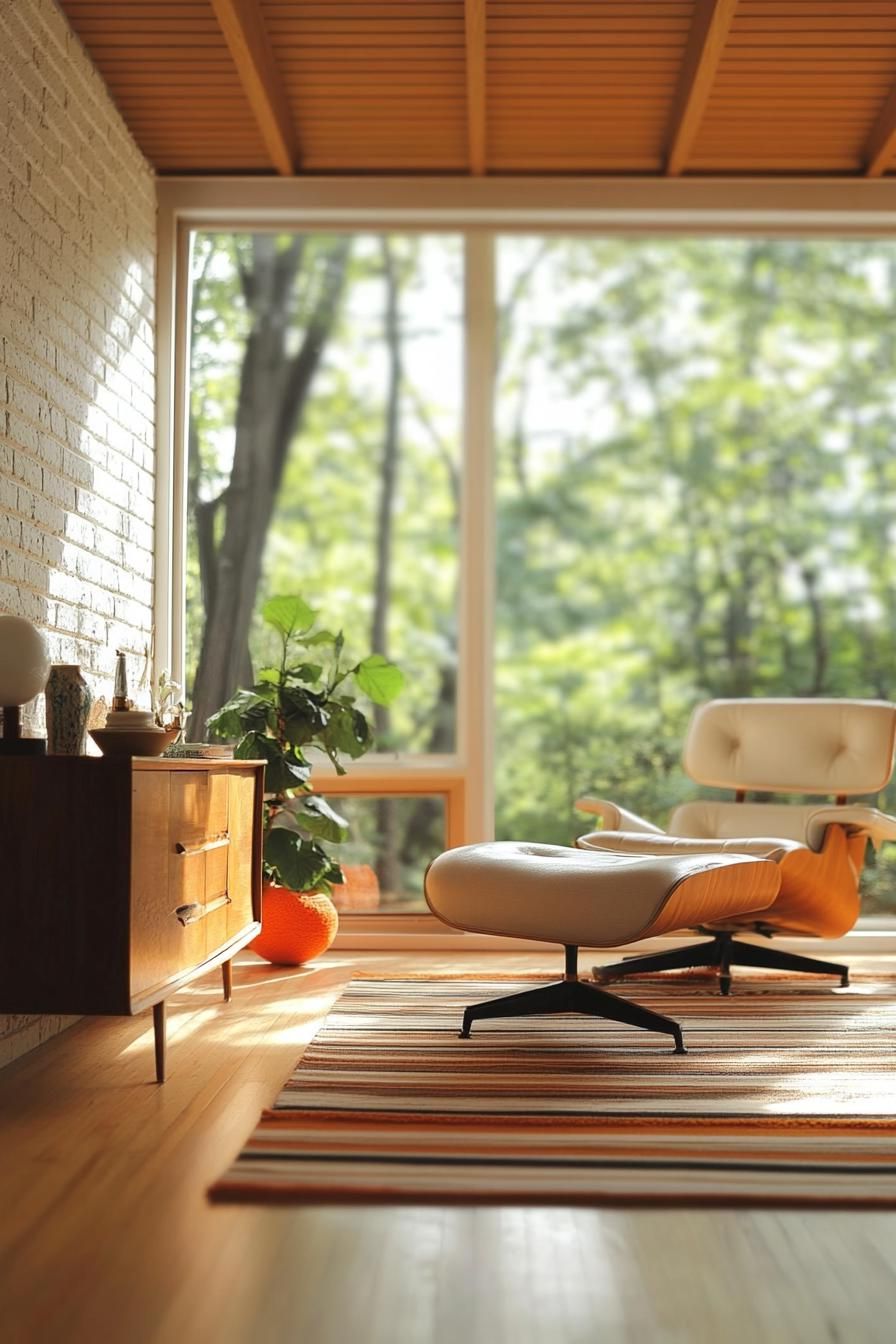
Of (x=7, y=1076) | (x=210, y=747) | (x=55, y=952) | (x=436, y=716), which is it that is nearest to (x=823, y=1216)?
(x=55, y=952)

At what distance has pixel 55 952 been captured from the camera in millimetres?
2605

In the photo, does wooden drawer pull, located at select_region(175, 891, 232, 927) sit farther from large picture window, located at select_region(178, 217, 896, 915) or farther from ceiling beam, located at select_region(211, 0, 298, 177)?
large picture window, located at select_region(178, 217, 896, 915)

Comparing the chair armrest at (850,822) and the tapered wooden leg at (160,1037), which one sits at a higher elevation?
the chair armrest at (850,822)

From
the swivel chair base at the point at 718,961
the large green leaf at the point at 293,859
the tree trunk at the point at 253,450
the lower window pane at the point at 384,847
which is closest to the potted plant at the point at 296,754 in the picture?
the large green leaf at the point at 293,859

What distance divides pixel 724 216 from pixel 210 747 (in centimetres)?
276

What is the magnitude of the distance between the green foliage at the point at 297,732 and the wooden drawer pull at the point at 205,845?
0.81m

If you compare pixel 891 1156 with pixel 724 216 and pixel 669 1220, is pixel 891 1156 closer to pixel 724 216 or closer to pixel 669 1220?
pixel 669 1220

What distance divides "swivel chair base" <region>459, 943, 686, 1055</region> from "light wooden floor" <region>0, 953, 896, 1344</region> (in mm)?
950

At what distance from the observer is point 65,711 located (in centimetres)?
292

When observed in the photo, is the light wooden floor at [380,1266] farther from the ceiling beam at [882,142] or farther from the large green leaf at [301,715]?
the ceiling beam at [882,142]

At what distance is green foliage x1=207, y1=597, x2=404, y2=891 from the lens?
436cm

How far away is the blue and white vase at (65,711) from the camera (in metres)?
2.91

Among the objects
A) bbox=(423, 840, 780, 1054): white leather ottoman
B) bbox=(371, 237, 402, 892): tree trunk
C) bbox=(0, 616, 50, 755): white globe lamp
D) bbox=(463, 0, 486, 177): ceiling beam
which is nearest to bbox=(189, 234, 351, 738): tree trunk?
bbox=(371, 237, 402, 892): tree trunk

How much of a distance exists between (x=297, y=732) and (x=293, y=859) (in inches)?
16.2
